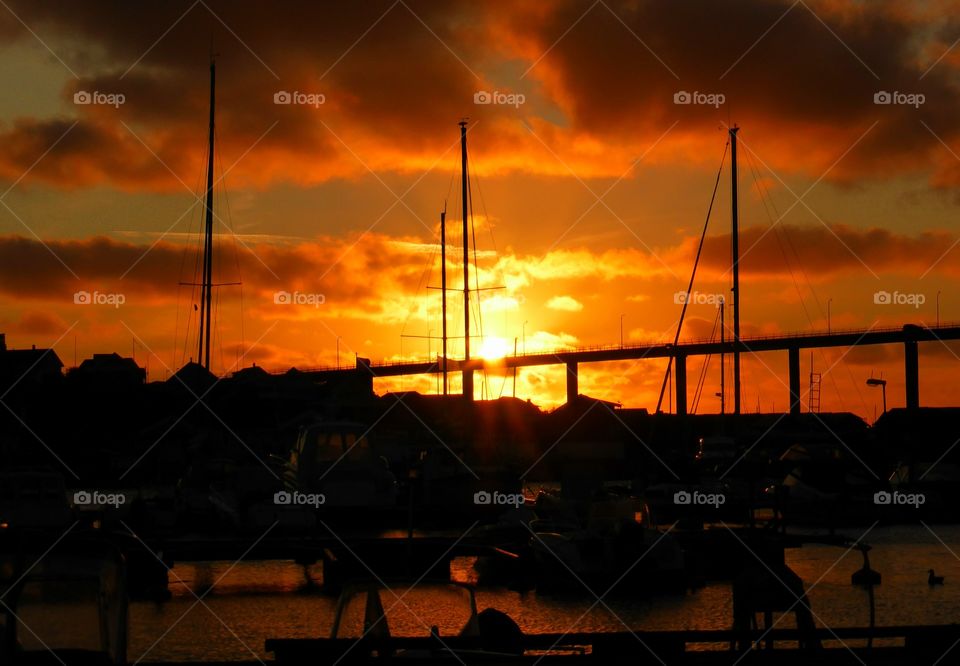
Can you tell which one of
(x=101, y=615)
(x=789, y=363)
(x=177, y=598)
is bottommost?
(x=177, y=598)

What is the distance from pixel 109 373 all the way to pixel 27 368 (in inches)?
325

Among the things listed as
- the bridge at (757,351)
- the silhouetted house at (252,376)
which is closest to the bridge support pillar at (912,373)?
the bridge at (757,351)

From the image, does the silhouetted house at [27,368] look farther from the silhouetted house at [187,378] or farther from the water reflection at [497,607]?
the water reflection at [497,607]

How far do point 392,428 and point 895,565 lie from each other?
177 ft

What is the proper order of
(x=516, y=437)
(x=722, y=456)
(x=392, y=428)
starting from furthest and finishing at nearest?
(x=392, y=428) → (x=516, y=437) → (x=722, y=456)

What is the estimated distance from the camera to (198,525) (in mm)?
32812

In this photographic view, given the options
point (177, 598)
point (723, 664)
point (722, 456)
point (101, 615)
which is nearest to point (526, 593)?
point (177, 598)

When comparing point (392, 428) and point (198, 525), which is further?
point (392, 428)

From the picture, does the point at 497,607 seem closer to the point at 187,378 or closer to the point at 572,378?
the point at 187,378

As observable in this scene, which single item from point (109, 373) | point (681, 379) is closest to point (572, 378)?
point (681, 379)

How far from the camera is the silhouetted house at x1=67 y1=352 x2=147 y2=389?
90250mm

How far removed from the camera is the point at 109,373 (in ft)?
317

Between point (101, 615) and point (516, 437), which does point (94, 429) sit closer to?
point (516, 437)

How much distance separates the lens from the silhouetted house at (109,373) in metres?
90.2
